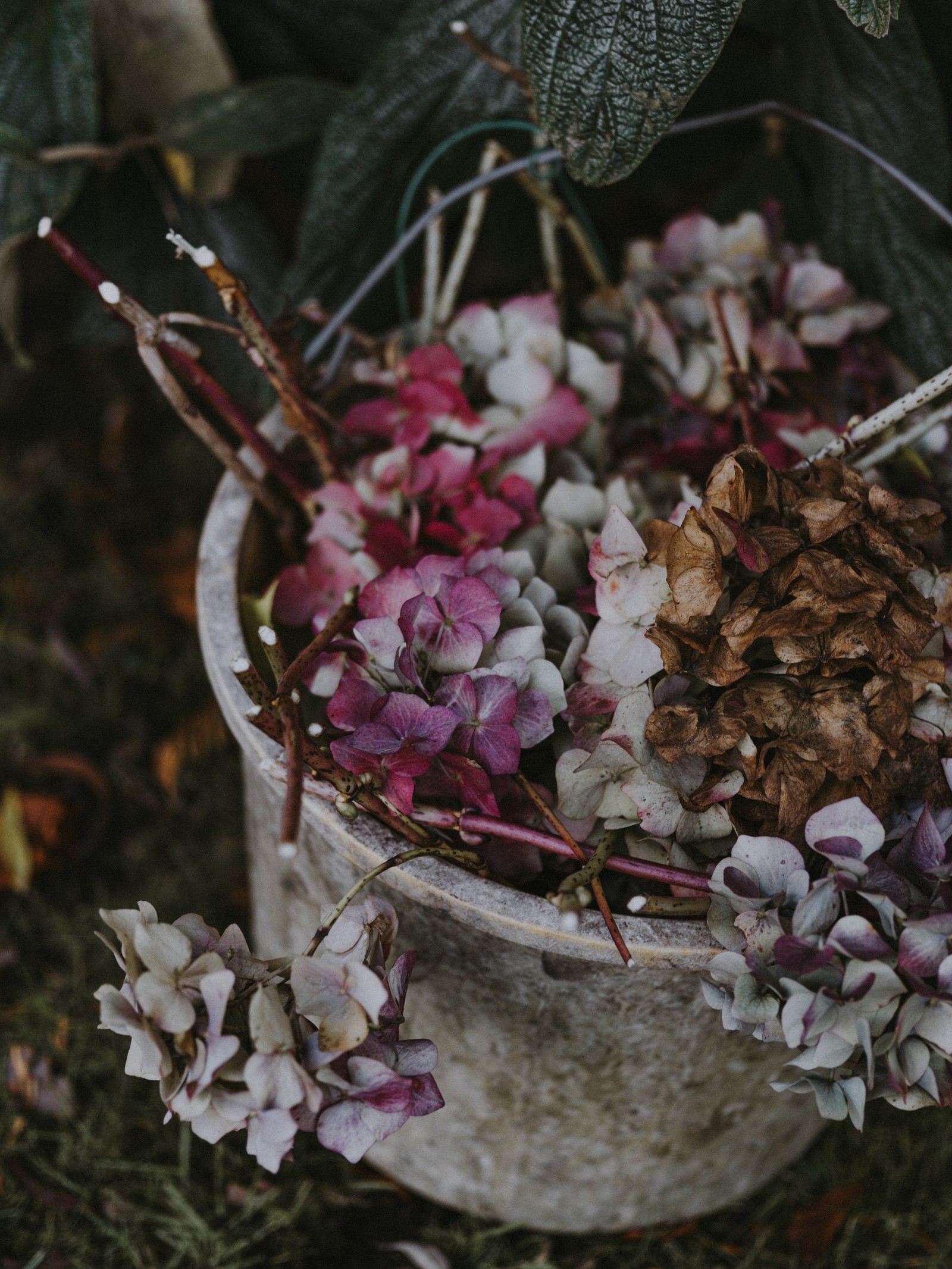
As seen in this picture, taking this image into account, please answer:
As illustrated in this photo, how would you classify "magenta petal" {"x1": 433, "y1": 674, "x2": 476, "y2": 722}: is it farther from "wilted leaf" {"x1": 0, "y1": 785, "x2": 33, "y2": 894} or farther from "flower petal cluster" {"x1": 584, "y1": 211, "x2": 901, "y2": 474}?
"wilted leaf" {"x1": 0, "y1": 785, "x2": 33, "y2": 894}

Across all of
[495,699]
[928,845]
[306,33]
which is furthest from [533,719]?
[306,33]

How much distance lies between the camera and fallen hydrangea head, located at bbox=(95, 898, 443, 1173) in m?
0.54

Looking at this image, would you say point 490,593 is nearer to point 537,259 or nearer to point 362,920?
point 362,920

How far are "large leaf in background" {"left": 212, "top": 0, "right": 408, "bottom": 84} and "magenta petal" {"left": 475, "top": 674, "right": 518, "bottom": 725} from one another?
0.93 meters

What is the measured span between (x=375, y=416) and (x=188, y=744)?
695 mm

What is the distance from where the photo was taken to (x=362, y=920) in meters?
0.60

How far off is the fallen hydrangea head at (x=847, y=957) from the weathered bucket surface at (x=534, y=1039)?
6 cm

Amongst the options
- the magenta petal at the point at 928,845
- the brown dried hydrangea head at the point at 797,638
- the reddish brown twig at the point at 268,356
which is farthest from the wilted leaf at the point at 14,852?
the magenta petal at the point at 928,845

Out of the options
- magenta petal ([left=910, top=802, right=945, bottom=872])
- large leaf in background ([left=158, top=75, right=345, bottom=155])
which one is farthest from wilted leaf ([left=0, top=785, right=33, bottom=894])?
magenta petal ([left=910, top=802, right=945, bottom=872])

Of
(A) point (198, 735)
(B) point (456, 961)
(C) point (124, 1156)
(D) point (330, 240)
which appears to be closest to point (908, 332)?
(D) point (330, 240)

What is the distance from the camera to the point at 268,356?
0.76m

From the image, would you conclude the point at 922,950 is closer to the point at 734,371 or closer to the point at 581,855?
the point at 581,855

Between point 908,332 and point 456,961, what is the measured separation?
729 mm

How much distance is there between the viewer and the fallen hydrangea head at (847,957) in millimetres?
558
